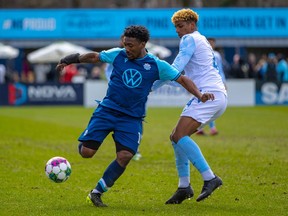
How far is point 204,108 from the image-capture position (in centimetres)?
979

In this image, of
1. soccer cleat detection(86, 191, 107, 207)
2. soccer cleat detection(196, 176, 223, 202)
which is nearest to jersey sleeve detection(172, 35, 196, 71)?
soccer cleat detection(196, 176, 223, 202)

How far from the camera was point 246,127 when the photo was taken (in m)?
22.7

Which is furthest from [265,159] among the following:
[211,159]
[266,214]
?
[266,214]

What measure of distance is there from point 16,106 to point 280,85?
11.5 m

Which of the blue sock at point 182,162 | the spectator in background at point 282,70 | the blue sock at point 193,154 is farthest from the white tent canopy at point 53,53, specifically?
the blue sock at point 193,154

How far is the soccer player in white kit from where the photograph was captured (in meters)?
9.68

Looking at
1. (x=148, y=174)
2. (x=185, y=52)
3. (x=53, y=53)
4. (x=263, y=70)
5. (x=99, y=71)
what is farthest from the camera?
(x=99, y=71)

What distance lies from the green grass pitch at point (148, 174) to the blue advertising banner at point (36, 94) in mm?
12389

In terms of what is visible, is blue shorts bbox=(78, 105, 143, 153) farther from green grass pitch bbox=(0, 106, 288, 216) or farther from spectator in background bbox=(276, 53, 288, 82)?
spectator in background bbox=(276, 53, 288, 82)

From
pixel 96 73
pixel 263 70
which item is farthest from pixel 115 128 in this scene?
pixel 96 73

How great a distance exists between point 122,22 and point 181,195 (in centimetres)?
3386

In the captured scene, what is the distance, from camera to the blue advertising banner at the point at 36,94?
118ft

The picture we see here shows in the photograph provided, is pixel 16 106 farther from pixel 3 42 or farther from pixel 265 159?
pixel 265 159

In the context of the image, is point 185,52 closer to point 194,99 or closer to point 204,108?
point 194,99
